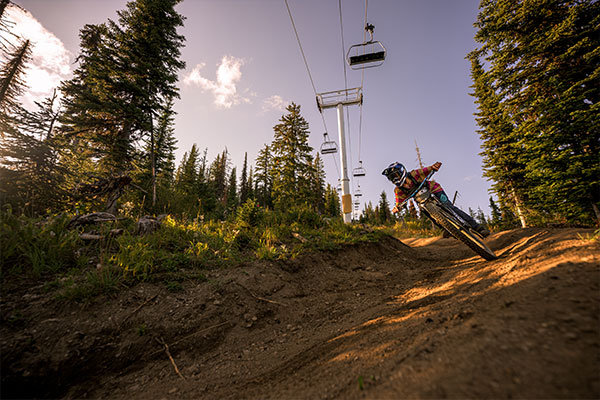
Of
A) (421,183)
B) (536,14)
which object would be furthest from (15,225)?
(536,14)

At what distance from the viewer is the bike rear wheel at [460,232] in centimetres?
383

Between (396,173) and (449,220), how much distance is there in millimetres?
1647

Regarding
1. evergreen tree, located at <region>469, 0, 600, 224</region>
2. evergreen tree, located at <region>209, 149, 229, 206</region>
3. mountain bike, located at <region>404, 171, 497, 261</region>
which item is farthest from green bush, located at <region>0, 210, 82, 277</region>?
evergreen tree, located at <region>209, 149, 229, 206</region>

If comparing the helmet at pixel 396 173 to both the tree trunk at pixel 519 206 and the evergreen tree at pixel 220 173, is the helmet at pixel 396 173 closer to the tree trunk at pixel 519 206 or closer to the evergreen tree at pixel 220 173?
the tree trunk at pixel 519 206

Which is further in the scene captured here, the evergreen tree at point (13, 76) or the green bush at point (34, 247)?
the evergreen tree at point (13, 76)

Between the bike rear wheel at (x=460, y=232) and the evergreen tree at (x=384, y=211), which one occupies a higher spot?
the evergreen tree at (x=384, y=211)

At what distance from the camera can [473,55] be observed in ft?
30.4

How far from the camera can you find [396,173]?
5148mm

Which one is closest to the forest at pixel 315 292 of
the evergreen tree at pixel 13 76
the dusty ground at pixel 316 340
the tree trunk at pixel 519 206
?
the dusty ground at pixel 316 340

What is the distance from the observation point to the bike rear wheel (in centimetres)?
383

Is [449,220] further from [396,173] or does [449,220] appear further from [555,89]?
[555,89]

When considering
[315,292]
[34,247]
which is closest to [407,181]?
[315,292]

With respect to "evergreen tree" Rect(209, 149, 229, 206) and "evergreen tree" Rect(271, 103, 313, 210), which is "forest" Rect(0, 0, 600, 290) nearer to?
"evergreen tree" Rect(271, 103, 313, 210)

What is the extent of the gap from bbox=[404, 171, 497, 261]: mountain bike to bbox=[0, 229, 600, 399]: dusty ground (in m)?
1.42
